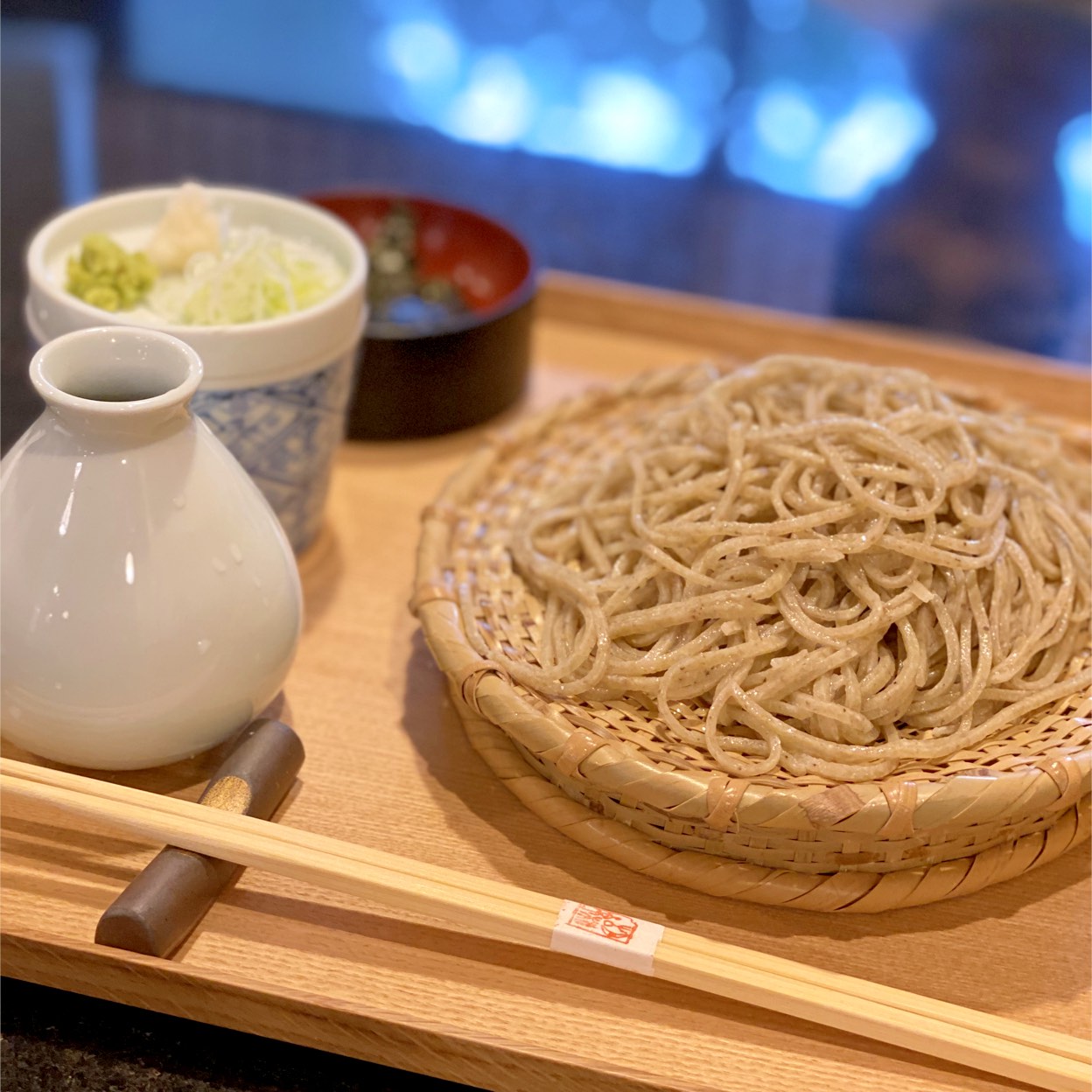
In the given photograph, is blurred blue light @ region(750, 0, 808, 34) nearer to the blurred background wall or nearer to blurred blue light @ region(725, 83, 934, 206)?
the blurred background wall

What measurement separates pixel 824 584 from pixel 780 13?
299 centimetres

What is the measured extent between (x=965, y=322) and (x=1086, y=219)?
1.70 ft

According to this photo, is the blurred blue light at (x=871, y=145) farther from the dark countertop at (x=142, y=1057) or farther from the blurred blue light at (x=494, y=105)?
the dark countertop at (x=142, y=1057)

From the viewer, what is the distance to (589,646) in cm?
125

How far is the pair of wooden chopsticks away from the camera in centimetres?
102

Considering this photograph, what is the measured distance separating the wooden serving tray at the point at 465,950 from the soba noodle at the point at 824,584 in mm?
155

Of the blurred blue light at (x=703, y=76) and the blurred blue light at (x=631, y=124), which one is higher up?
the blurred blue light at (x=703, y=76)

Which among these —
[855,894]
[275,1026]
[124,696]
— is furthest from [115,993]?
[855,894]

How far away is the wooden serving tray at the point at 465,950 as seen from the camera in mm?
1053

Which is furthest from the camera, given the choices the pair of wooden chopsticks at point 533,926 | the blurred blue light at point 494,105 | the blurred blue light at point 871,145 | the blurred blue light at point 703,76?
the blurred blue light at point 494,105

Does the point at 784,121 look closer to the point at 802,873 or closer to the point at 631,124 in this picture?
the point at 631,124

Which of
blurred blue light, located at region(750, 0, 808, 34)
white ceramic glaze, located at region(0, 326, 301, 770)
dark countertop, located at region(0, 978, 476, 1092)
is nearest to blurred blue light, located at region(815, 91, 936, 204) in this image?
blurred blue light, located at region(750, 0, 808, 34)

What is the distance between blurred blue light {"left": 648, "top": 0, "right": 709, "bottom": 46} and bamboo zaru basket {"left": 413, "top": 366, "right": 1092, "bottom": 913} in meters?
2.93

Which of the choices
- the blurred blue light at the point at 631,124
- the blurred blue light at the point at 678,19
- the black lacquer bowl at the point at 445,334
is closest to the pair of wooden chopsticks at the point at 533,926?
the black lacquer bowl at the point at 445,334
